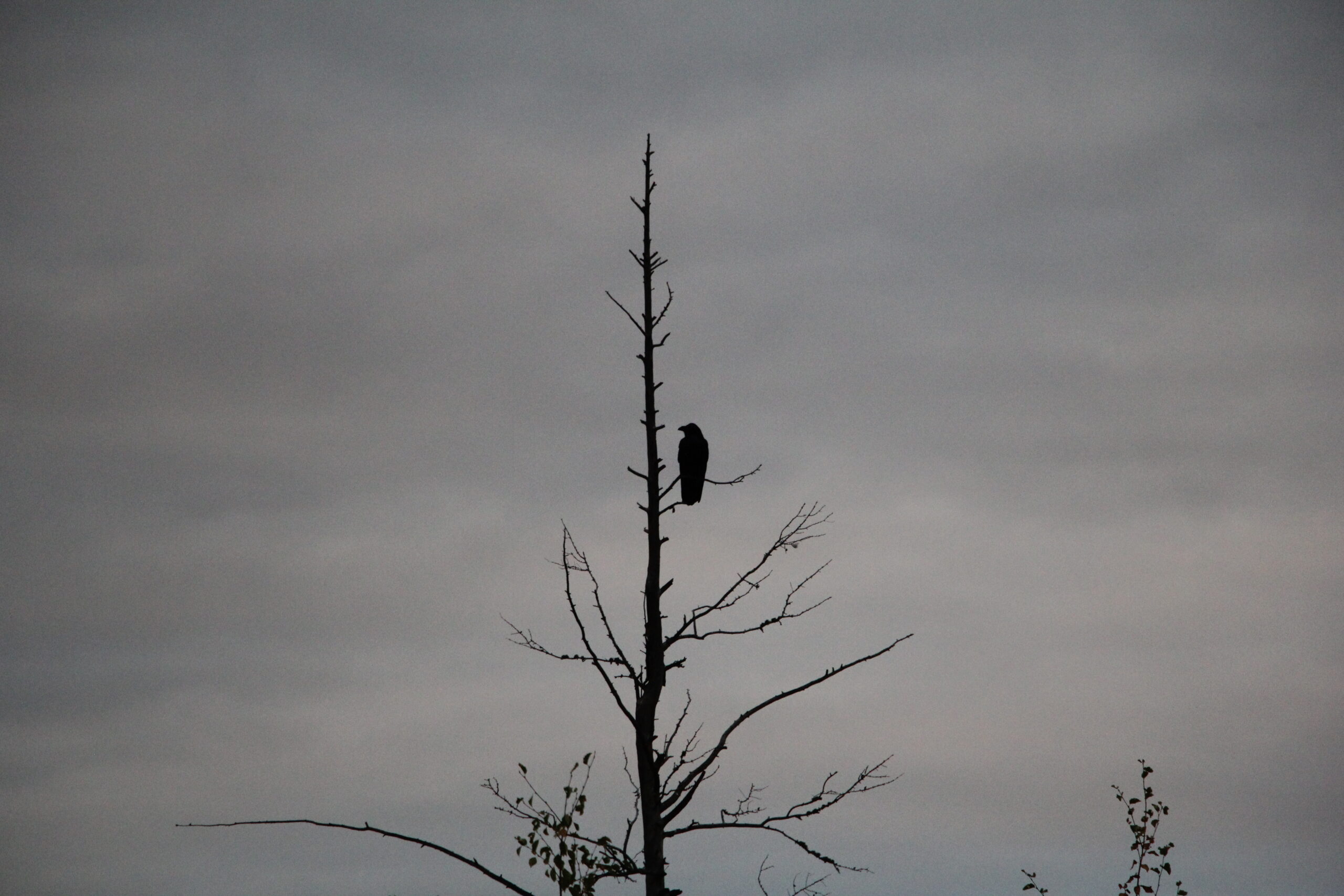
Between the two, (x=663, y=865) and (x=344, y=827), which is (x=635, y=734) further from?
(x=344, y=827)

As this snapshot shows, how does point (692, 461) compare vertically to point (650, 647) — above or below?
above

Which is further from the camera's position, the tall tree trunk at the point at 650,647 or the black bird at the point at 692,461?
the black bird at the point at 692,461

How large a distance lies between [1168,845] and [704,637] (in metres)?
4.76

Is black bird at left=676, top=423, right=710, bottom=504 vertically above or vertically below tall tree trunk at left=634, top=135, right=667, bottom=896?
above

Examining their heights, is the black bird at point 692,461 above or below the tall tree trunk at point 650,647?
above

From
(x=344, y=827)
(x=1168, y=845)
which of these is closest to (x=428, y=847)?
(x=344, y=827)

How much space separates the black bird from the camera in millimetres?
13305

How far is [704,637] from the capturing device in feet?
24.4

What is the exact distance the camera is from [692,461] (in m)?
13.3

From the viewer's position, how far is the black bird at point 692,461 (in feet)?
43.7

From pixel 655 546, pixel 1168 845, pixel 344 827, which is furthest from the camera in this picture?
pixel 1168 845

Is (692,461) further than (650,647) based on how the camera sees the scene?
Yes

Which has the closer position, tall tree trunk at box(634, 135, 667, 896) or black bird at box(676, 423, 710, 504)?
tall tree trunk at box(634, 135, 667, 896)

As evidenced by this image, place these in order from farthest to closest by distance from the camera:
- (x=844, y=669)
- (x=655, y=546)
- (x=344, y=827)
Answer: (x=655, y=546), (x=844, y=669), (x=344, y=827)
